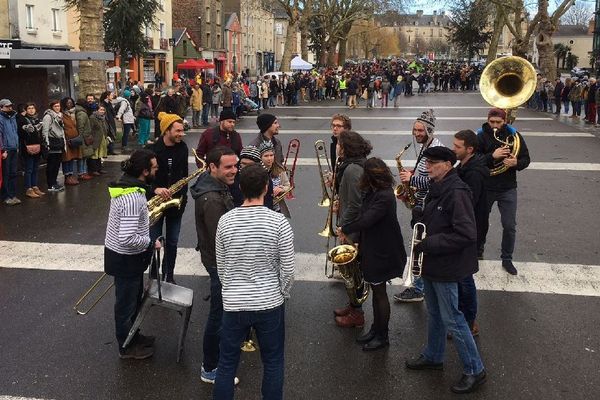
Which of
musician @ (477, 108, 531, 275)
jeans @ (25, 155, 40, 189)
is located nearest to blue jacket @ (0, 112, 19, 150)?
jeans @ (25, 155, 40, 189)

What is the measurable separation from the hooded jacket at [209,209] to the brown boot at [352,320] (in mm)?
1592

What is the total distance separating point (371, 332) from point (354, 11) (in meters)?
54.0

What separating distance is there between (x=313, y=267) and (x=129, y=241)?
9.16 feet

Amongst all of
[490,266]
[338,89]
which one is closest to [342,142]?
[490,266]

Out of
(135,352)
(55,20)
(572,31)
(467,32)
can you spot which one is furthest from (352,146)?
(572,31)

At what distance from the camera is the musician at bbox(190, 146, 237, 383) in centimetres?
400

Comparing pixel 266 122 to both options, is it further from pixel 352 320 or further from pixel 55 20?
pixel 55 20

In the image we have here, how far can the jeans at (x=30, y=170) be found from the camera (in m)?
9.88

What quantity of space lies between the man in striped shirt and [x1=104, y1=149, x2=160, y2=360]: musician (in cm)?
106

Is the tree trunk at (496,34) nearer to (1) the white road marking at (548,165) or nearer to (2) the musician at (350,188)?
(1) the white road marking at (548,165)

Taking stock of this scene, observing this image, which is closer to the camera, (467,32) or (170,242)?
(170,242)

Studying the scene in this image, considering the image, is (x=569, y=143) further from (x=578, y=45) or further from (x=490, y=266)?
(x=578, y=45)

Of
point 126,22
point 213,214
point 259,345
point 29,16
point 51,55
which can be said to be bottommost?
point 259,345

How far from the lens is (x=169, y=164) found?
582cm
